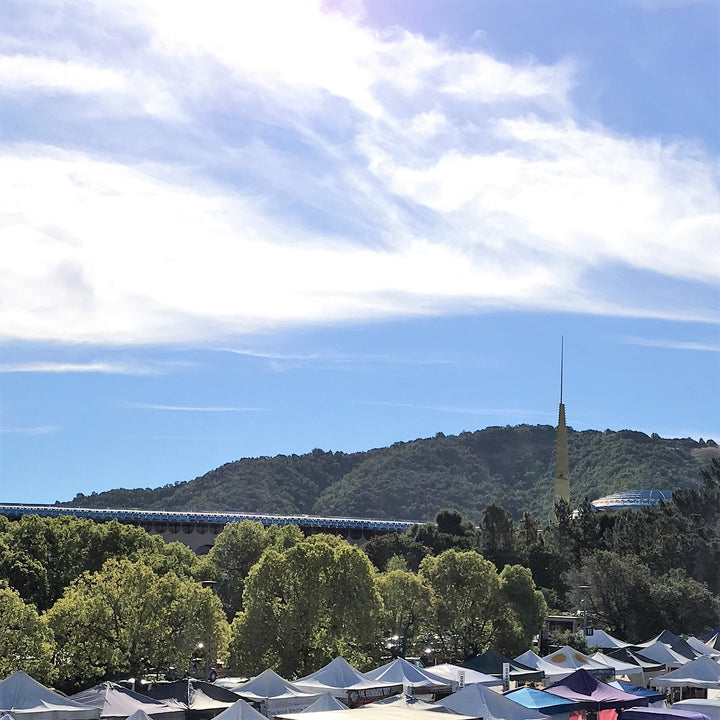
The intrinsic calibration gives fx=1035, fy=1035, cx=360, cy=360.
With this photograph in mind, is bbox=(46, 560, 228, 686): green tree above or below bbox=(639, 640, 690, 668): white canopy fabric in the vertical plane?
above

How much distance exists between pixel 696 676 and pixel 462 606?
10865 mm

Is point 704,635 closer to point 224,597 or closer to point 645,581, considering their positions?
point 645,581

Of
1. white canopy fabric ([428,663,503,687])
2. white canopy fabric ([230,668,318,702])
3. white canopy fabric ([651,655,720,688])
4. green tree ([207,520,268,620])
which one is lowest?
white canopy fabric ([651,655,720,688])

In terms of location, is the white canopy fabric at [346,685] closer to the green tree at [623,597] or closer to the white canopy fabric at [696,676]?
the white canopy fabric at [696,676]

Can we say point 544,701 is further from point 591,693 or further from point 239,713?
point 239,713

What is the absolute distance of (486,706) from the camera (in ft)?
83.9

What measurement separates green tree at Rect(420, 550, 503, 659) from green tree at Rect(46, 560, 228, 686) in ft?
43.4

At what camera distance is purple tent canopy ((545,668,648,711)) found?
94.6 feet

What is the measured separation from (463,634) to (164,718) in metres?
20.8

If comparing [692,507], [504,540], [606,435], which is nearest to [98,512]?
[504,540]

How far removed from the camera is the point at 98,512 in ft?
362

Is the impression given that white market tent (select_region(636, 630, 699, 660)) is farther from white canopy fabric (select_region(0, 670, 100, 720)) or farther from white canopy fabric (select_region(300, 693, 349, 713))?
white canopy fabric (select_region(0, 670, 100, 720))

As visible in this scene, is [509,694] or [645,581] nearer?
[509,694]

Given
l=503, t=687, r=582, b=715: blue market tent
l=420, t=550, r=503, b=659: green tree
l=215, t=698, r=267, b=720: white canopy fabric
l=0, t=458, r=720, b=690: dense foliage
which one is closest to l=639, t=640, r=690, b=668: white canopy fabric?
l=0, t=458, r=720, b=690: dense foliage
